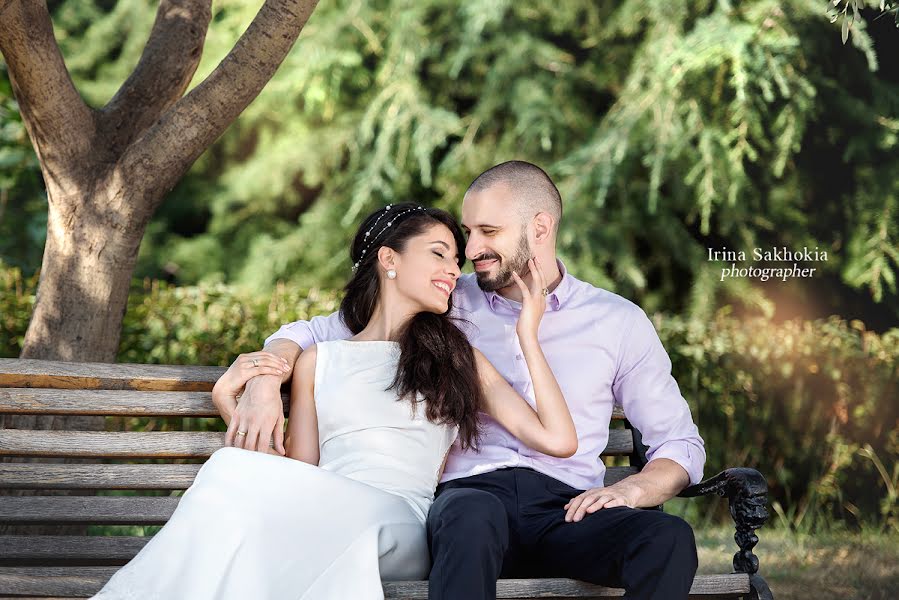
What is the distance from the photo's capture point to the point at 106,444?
339 centimetres

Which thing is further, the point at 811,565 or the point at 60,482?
the point at 811,565

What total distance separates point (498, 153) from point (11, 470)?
611 cm

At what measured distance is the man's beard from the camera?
3588 mm

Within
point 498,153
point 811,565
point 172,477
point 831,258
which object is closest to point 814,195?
point 831,258

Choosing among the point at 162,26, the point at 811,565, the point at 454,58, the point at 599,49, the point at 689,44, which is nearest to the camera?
the point at 162,26

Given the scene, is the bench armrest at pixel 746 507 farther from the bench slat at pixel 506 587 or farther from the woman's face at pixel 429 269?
the woman's face at pixel 429 269

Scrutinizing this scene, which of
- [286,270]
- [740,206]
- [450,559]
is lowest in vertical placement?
[450,559]

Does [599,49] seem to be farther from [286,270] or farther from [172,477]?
[172,477]

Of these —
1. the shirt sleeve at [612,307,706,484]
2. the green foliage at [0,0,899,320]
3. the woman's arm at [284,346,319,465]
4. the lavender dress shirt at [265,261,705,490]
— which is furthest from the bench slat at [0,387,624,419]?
the green foliage at [0,0,899,320]

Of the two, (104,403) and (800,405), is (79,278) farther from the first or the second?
(800,405)

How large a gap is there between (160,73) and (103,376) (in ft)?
4.77

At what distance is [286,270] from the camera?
958 centimetres

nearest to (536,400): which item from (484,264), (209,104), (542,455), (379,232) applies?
(542,455)

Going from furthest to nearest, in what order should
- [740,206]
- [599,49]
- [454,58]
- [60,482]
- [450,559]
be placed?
[599,49]
[454,58]
[740,206]
[60,482]
[450,559]
